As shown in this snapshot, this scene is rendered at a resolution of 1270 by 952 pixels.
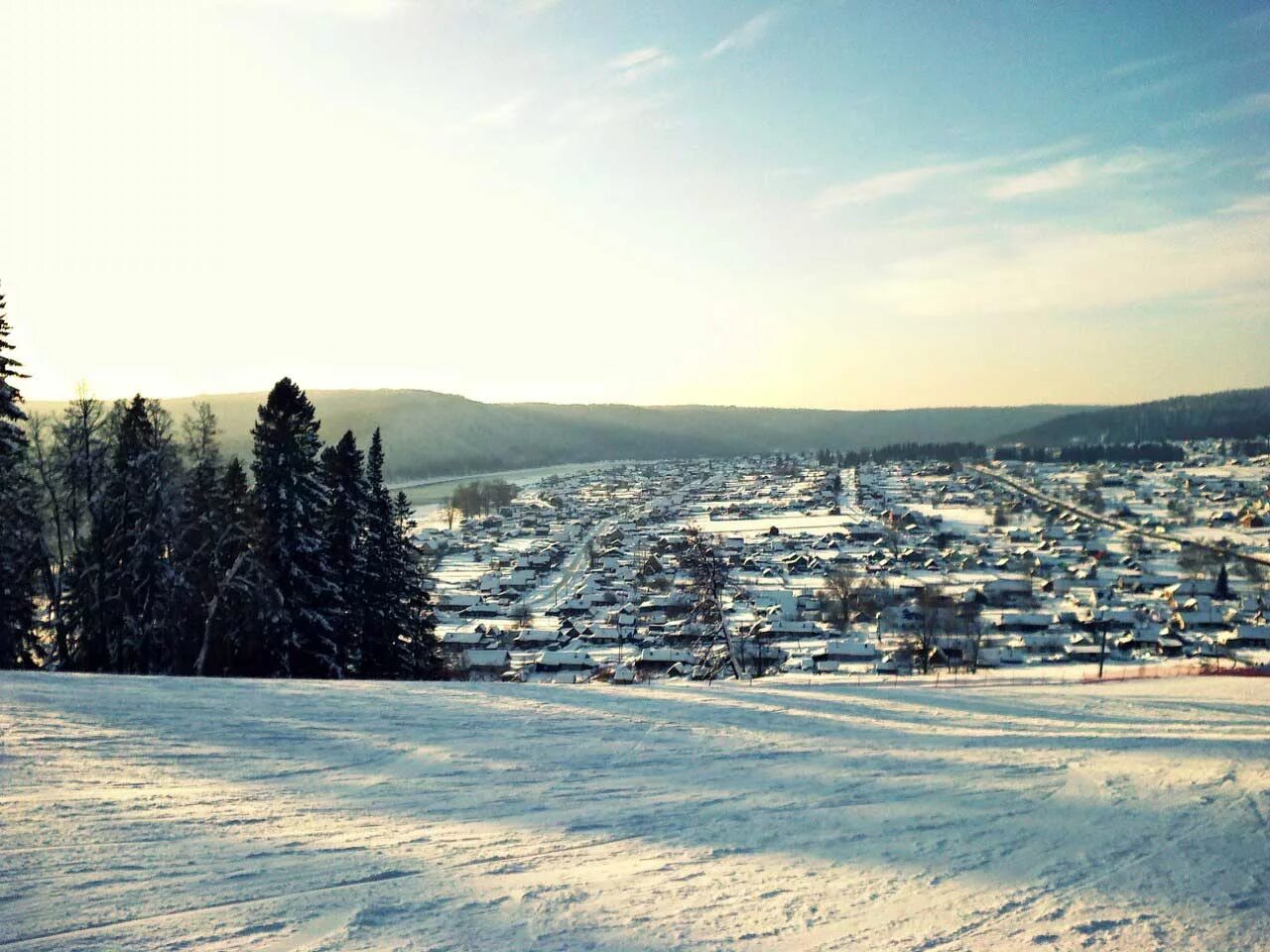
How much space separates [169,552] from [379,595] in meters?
5.33

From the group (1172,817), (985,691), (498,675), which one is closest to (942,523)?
(498,675)

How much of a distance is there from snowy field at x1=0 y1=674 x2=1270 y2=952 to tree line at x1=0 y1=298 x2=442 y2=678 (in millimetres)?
7534

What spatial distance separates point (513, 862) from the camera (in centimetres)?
555

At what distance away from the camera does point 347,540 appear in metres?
21.3

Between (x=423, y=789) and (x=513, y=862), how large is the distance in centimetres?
196

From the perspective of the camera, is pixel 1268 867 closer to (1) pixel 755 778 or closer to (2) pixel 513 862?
(1) pixel 755 778

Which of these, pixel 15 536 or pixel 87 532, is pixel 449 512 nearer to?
pixel 87 532

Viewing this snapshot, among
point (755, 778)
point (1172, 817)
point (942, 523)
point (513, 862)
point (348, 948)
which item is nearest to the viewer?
point (348, 948)

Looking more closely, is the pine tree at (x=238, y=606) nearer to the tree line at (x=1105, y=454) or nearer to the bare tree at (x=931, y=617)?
the bare tree at (x=931, y=617)

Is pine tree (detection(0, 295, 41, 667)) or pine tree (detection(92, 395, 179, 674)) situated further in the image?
pine tree (detection(92, 395, 179, 674))

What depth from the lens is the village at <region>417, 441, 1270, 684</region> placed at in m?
32.8

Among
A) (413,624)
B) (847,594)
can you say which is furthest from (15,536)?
(847,594)

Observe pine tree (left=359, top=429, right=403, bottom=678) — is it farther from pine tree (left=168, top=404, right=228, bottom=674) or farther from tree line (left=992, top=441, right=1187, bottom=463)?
tree line (left=992, top=441, right=1187, bottom=463)

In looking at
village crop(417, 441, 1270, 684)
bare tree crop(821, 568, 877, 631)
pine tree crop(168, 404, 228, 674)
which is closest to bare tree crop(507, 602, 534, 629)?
village crop(417, 441, 1270, 684)
